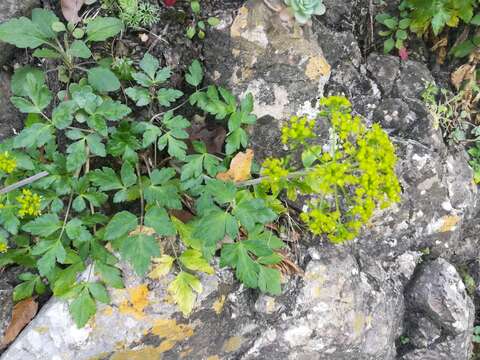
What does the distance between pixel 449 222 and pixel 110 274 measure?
2545 mm

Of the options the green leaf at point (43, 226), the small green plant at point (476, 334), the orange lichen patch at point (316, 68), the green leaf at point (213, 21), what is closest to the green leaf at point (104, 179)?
the green leaf at point (43, 226)

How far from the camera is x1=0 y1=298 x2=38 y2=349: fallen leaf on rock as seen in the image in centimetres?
291

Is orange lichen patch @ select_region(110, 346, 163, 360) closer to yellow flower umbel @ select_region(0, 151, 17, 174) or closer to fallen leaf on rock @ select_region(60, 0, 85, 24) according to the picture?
yellow flower umbel @ select_region(0, 151, 17, 174)

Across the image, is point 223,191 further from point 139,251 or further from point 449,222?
point 449,222

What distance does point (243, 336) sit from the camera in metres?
3.18

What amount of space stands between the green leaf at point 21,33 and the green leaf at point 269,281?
191 cm

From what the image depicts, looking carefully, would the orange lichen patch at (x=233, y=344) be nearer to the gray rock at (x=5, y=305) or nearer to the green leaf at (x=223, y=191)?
the green leaf at (x=223, y=191)

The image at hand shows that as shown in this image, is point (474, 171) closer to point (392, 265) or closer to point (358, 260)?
point (392, 265)

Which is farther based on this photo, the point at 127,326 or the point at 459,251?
the point at 459,251

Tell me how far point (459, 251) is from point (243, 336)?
2049 millimetres

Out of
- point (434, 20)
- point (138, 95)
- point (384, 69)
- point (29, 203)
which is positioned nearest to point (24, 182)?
point (29, 203)

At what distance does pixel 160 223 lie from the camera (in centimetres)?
254

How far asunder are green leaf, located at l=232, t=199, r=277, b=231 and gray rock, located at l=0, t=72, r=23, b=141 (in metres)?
1.64

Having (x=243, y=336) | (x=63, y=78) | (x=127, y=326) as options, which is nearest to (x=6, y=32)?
(x=63, y=78)
